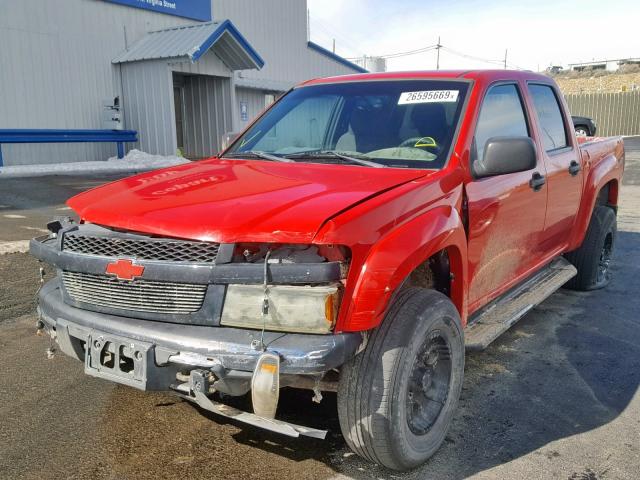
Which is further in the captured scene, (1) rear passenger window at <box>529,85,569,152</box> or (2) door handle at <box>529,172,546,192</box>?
(1) rear passenger window at <box>529,85,569,152</box>

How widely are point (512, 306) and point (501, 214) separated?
2.62 ft

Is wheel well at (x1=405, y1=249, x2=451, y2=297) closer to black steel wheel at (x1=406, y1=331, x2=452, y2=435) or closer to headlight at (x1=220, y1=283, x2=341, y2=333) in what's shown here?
black steel wheel at (x1=406, y1=331, x2=452, y2=435)

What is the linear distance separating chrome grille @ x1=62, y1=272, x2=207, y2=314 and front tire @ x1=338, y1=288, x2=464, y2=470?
2.37ft

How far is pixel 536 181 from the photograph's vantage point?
389 cm

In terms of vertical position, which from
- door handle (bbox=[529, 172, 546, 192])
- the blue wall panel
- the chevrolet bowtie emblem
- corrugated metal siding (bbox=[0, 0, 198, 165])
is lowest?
the chevrolet bowtie emblem

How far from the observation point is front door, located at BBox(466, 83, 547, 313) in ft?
10.6

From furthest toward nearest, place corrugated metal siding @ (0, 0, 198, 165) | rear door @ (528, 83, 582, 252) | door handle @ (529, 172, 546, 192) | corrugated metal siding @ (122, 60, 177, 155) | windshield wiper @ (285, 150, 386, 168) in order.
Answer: corrugated metal siding @ (122, 60, 177, 155) < corrugated metal siding @ (0, 0, 198, 165) < rear door @ (528, 83, 582, 252) < door handle @ (529, 172, 546, 192) < windshield wiper @ (285, 150, 386, 168)

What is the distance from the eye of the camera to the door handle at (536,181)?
384 cm

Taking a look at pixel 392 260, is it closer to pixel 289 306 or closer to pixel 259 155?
pixel 289 306

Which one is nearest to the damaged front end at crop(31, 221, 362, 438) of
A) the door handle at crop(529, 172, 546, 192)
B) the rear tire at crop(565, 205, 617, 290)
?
the door handle at crop(529, 172, 546, 192)

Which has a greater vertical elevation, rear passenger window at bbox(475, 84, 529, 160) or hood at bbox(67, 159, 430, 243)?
rear passenger window at bbox(475, 84, 529, 160)

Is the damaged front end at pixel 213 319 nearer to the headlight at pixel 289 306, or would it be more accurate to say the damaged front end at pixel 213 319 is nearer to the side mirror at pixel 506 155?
the headlight at pixel 289 306

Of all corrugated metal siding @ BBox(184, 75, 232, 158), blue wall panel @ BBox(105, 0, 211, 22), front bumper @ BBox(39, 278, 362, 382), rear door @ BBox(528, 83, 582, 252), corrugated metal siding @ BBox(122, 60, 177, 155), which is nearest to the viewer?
front bumper @ BBox(39, 278, 362, 382)

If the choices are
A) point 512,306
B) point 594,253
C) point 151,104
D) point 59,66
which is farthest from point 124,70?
point 512,306
